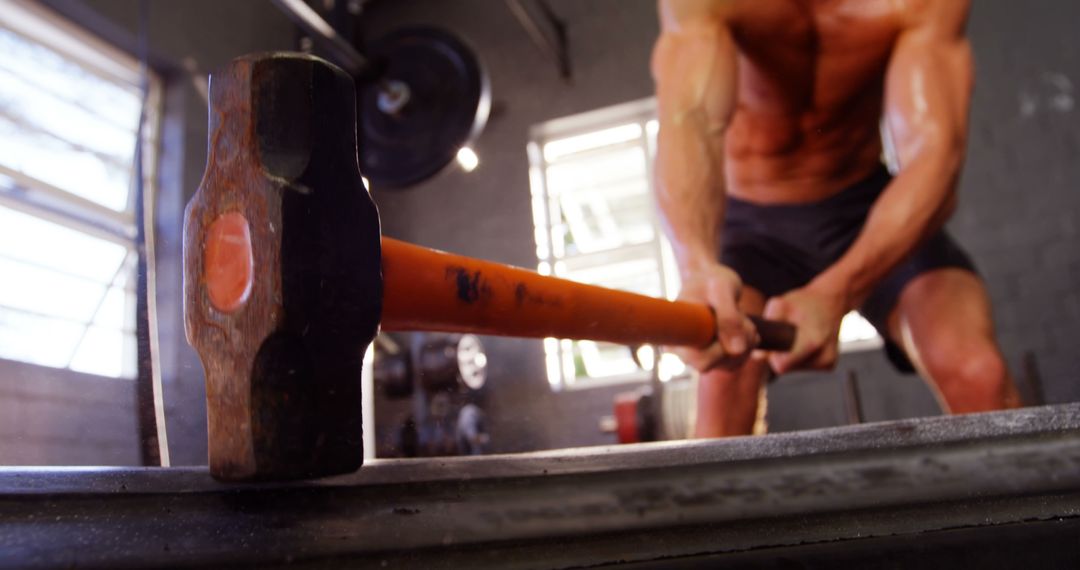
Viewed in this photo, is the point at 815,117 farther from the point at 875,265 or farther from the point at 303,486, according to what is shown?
the point at 303,486

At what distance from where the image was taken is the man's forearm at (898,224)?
4.00 ft

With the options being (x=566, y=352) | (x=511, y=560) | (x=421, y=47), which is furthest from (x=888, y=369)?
(x=511, y=560)

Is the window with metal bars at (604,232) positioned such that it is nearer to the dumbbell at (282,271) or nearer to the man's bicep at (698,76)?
the man's bicep at (698,76)

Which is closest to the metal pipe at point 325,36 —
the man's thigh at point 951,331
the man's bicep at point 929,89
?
the man's bicep at point 929,89

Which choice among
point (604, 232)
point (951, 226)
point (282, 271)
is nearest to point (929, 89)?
point (282, 271)

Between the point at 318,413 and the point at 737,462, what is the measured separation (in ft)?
0.88

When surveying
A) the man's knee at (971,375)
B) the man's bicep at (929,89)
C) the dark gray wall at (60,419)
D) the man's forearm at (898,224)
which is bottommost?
the man's knee at (971,375)

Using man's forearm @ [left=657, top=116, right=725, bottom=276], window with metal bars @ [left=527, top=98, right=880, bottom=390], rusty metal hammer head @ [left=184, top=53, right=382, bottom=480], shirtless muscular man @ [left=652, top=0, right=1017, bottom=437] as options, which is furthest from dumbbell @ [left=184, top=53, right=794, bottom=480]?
window with metal bars @ [left=527, top=98, right=880, bottom=390]

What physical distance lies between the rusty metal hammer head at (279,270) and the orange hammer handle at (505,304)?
0.28 ft

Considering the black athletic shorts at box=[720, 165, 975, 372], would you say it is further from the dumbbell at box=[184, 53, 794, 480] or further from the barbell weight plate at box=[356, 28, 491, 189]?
the barbell weight plate at box=[356, 28, 491, 189]

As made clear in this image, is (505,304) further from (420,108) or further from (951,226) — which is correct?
(951,226)

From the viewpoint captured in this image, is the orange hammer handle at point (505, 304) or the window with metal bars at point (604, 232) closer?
the orange hammer handle at point (505, 304)

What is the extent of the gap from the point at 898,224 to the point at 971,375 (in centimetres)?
28

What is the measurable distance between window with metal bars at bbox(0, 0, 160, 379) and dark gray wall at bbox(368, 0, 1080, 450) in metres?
1.72
